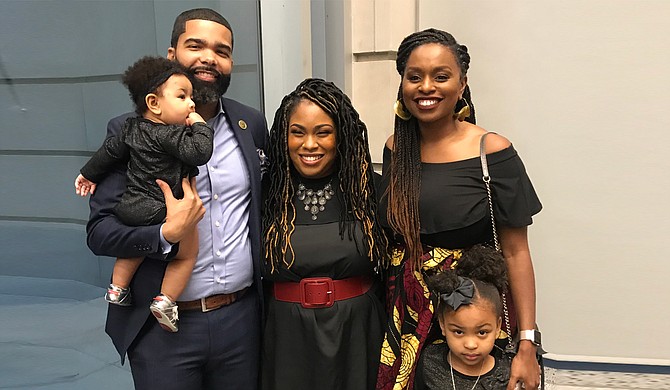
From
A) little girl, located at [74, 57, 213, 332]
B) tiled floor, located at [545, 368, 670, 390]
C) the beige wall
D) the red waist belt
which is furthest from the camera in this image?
tiled floor, located at [545, 368, 670, 390]

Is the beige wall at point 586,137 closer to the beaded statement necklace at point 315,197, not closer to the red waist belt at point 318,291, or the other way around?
the beaded statement necklace at point 315,197

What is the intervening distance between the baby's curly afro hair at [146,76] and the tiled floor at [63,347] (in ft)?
6.95

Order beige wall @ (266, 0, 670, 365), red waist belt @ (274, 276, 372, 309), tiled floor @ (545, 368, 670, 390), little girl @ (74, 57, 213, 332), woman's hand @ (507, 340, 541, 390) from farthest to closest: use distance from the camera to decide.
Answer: tiled floor @ (545, 368, 670, 390) < beige wall @ (266, 0, 670, 365) < red waist belt @ (274, 276, 372, 309) < woman's hand @ (507, 340, 541, 390) < little girl @ (74, 57, 213, 332)

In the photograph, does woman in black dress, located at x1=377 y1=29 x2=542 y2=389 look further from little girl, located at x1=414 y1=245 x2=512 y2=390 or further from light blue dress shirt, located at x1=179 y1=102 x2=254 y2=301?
light blue dress shirt, located at x1=179 y1=102 x2=254 y2=301

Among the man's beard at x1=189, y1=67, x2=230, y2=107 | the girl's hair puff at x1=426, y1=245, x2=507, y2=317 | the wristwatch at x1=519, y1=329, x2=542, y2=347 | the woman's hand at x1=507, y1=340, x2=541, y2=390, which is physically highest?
the man's beard at x1=189, y1=67, x2=230, y2=107

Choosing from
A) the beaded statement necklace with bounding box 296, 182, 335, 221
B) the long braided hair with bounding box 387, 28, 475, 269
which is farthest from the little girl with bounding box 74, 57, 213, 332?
the long braided hair with bounding box 387, 28, 475, 269

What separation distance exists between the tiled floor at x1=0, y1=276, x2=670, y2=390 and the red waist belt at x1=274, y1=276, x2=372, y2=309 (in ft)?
6.68

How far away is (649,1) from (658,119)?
707 mm

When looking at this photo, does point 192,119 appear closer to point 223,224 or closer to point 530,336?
point 223,224

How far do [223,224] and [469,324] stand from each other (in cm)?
100

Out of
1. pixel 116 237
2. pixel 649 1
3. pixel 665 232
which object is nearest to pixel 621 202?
pixel 665 232

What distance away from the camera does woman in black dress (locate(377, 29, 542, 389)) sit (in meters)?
1.95

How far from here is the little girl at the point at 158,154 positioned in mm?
1841

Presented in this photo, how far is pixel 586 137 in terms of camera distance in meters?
3.35
